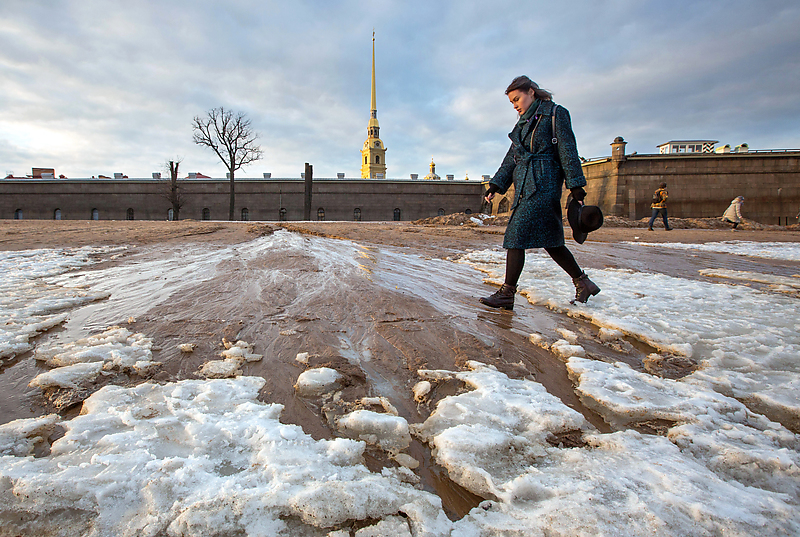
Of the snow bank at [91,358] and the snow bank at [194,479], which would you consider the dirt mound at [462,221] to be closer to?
the snow bank at [91,358]

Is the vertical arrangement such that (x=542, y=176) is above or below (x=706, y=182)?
below

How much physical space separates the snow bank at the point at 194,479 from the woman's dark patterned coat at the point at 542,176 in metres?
2.30

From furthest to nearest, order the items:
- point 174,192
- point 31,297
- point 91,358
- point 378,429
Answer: point 174,192, point 31,297, point 91,358, point 378,429

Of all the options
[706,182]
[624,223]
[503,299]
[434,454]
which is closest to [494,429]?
[434,454]

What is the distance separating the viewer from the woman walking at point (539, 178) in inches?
110

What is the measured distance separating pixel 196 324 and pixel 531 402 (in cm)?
197

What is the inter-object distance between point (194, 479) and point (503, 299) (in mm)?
2388

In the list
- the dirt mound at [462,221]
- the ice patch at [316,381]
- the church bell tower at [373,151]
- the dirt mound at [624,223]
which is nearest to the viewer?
the ice patch at [316,381]

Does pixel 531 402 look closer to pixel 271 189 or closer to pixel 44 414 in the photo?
pixel 44 414

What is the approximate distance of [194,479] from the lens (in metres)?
0.96

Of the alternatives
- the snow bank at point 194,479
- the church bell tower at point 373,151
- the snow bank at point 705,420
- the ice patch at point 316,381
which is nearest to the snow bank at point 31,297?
the snow bank at point 194,479

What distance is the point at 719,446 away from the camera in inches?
45.8

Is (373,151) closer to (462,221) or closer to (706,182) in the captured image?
(706,182)

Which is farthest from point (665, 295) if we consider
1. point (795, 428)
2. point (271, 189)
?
point (271, 189)
